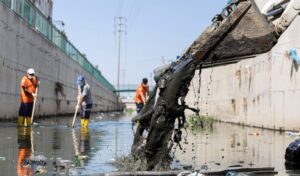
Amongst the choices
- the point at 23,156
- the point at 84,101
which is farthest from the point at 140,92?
the point at 23,156

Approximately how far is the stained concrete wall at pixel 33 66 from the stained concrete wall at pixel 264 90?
7082mm

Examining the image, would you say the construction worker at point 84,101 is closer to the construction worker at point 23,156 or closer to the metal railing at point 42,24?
the metal railing at point 42,24

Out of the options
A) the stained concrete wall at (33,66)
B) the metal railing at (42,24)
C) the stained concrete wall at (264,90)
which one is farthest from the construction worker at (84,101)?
the metal railing at (42,24)

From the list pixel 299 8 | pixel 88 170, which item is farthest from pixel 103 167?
pixel 299 8

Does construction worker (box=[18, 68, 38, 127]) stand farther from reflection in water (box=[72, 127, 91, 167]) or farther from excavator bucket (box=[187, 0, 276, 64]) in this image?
excavator bucket (box=[187, 0, 276, 64])

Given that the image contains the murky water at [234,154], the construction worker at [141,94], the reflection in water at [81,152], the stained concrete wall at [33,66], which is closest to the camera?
the reflection in water at [81,152]

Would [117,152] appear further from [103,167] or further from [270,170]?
[270,170]

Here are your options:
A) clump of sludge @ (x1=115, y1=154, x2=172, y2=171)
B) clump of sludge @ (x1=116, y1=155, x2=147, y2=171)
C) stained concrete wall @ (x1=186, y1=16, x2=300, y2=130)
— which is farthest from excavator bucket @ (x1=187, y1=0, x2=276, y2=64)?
stained concrete wall @ (x1=186, y1=16, x2=300, y2=130)

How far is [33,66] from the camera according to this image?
24.9 meters

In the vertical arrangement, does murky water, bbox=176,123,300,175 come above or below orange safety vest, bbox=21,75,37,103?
below

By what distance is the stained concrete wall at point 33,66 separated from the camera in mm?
19656

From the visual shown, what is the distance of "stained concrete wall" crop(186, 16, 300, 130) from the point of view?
16.0m

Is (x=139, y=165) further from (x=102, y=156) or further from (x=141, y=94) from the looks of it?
(x=141, y=94)

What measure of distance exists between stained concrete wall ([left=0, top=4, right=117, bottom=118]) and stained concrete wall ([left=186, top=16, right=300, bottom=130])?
7.08 m
